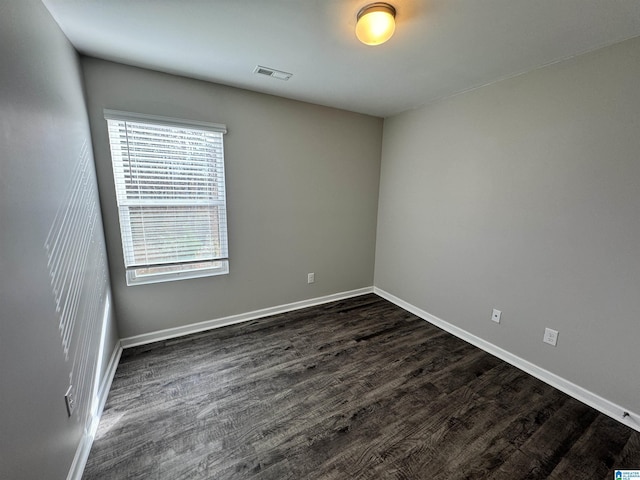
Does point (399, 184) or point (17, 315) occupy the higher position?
point (399, 184)

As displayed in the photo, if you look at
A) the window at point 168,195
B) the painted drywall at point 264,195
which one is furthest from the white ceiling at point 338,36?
the window at point 168,195

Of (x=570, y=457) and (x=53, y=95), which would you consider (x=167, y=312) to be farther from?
(x=570, y=457)

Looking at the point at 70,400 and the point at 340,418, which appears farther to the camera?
the point at 340,418

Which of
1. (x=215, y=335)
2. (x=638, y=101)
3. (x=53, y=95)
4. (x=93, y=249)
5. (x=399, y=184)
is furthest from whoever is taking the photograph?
(x=399, y=184)

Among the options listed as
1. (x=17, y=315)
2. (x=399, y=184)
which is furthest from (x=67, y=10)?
(x=399, y=184)

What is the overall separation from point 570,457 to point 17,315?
2759 millimetres

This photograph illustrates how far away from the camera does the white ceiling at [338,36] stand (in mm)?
1393

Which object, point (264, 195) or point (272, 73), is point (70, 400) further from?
point (272, 73)

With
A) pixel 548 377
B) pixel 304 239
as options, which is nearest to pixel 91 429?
pixel 304 239

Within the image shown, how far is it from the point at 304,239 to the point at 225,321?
1259 millimetres

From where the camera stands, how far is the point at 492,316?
242cm

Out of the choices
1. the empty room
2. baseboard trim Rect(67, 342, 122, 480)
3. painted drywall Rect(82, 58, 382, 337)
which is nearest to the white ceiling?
the empty room

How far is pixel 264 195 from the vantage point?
280cm

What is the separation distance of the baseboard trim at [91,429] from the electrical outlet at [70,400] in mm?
228
